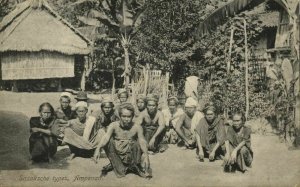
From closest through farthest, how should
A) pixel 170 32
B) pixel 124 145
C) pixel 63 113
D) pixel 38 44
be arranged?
pixel 124 145 < pixel 63 113 < pixel 170 32 < pixel 38 44

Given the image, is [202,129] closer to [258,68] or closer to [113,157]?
[113,157]

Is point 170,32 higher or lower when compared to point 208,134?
higher

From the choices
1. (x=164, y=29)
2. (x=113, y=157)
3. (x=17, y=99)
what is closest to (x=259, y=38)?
(x=164, y=29)

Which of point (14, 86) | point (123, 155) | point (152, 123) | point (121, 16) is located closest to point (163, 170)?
point (123, 155)

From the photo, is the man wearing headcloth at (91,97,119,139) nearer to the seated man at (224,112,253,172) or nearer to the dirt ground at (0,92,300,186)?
the dirt ground at (0,92,300,186)

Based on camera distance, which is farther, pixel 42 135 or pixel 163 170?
pixel 163 170

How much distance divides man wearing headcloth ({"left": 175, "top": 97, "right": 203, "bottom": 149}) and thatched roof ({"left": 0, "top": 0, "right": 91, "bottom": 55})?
16.1ft

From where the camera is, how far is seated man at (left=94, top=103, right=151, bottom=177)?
4941 mm

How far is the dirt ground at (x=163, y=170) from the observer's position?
5289 millimetres

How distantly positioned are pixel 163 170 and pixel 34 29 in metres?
5.77

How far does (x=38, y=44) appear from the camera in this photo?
33.1 ft

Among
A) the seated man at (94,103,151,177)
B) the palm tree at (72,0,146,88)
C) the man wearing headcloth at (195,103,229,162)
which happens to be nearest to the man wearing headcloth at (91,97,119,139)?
the seated man at (94,103,151,177)

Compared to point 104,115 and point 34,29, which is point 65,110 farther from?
point 34,29

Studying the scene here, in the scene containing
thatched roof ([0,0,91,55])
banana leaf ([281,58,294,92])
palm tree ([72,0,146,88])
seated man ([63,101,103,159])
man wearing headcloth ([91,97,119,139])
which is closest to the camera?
seated man ([63,101,103,159])
